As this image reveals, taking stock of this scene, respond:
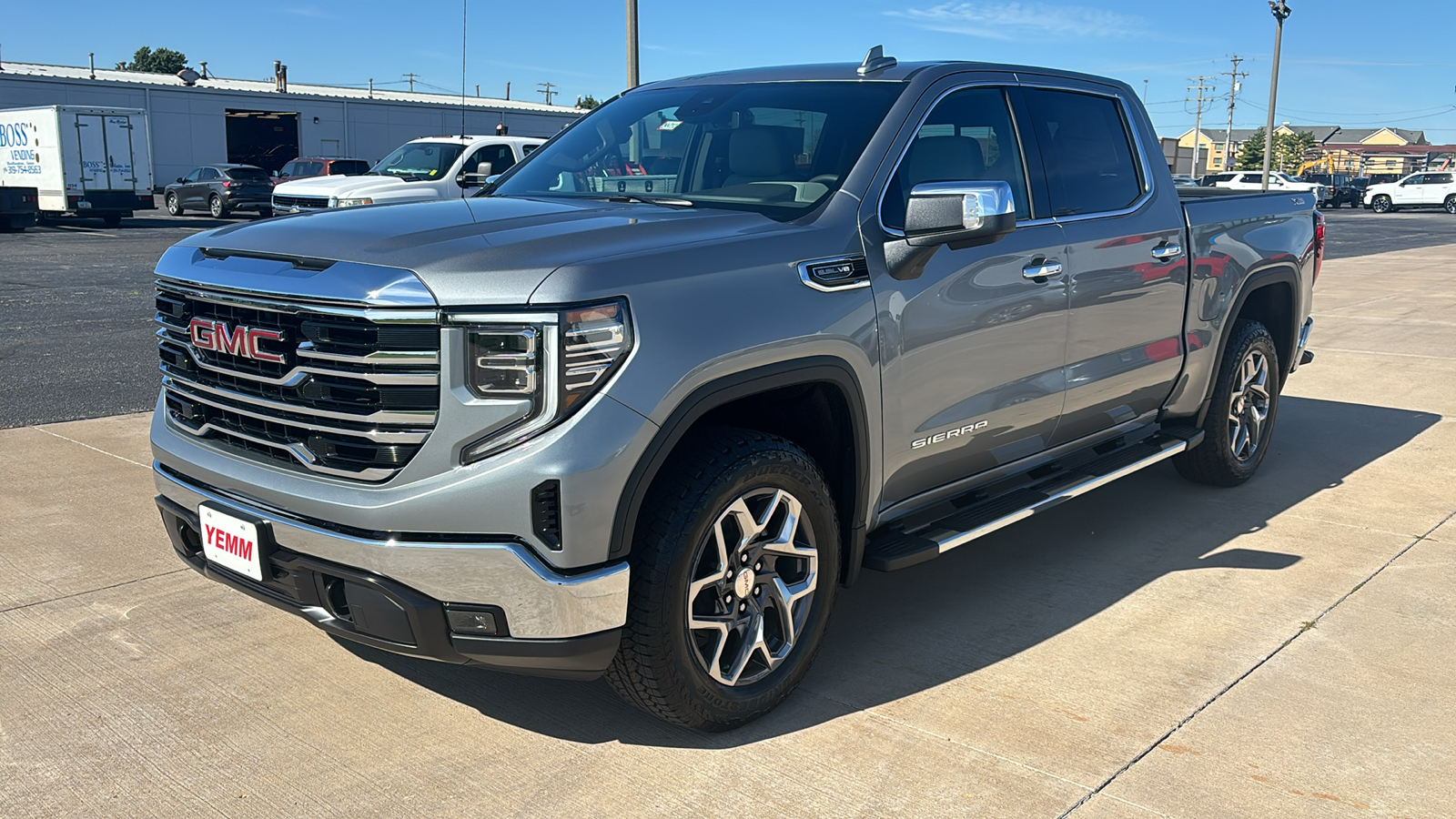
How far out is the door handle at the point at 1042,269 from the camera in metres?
4.34

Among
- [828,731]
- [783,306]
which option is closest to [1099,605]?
[828,731]

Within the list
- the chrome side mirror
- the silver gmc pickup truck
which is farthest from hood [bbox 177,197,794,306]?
the chrome side mirror

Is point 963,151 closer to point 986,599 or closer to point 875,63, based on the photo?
point 875,63

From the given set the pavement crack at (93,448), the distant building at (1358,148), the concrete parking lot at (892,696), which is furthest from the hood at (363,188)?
the distant building at (1358,148)

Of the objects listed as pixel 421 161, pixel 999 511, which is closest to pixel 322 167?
pixel 421 161

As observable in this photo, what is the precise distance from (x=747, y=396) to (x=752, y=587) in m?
0.56

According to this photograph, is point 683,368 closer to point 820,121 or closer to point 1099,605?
point 820,121

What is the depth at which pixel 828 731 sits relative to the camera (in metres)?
3.53

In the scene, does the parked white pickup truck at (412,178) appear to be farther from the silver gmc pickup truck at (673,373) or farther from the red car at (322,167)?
the silver gmc pickup truck at (673,373)

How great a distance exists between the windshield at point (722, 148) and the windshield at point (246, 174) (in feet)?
105

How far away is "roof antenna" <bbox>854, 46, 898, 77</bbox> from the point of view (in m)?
4.41

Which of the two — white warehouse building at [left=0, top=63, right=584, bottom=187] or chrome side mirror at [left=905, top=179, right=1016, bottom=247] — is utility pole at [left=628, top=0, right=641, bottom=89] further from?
white warehouse building at [left=0, top=63, right=584, bottom=187]

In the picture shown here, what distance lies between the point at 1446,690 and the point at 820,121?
2.73 m

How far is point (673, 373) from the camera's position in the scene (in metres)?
3.10
